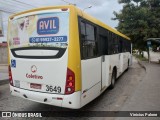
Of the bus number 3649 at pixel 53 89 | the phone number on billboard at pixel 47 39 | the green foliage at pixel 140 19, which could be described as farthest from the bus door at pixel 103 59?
→ the green foliage at pixel 140 19

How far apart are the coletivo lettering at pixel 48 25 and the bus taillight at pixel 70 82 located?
107 centimetres

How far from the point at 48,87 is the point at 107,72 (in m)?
3.12

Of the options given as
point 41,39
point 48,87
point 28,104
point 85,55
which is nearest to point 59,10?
point 41,39

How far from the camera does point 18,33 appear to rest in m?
5.46

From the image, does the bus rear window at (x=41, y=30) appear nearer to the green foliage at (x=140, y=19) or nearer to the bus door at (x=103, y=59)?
the bus door at (x=103, y=59)

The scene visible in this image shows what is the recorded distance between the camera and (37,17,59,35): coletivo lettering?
189 inches

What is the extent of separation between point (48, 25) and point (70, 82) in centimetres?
151

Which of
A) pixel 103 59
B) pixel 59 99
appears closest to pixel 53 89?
pixel 59 99

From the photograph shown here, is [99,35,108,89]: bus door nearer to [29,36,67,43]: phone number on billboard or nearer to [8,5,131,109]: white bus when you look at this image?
[8,5,131,109]: white bus

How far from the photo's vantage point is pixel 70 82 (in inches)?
184

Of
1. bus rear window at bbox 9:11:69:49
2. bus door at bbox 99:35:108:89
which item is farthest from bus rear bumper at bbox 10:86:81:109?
bus door at bbox 99:35:108:89

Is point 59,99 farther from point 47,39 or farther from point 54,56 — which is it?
point 47,39

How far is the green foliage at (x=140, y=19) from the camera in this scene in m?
22.7

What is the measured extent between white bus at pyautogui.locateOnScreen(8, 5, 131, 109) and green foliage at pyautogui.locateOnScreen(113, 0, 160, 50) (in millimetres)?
18470
